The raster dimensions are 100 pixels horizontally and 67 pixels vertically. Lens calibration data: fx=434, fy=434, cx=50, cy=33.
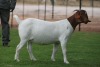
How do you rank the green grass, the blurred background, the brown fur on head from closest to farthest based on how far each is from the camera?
the green grass < the brown fur on head < the blurred background

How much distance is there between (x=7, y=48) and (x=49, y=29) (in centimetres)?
391

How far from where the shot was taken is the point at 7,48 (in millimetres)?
16156

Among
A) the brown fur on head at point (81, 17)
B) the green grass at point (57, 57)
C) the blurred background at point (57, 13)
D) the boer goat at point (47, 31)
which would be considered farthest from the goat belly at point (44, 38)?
the blurred background at point (57, 13)

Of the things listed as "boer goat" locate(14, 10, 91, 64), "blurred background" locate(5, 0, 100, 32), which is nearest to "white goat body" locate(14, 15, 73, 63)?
"boer goat" locate(14, 10, 91, 64)

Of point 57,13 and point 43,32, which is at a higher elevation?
point 43,32

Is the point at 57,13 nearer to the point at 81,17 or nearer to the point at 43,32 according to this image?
the point at 81,17

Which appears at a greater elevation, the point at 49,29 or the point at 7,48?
the point at 49,29

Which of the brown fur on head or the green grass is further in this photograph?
the brown fur on head

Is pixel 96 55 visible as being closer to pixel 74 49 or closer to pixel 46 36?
pixel 74 49

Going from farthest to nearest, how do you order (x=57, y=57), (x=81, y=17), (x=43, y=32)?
1. (x=57, y=57)
2. (x=81, y=17)
3. (x=43, y=32)

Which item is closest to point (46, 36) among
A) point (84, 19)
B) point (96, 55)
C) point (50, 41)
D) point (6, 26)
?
point (50, 41)

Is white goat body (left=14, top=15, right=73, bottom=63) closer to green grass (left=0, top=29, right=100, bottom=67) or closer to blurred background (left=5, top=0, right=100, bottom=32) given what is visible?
green grass (left=0, top=29, right=100, bottom=67)

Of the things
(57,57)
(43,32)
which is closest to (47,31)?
(43,32)

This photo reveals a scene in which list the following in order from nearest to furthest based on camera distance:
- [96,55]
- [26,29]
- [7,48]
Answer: [26,29] → [96,55] → [7,48]
